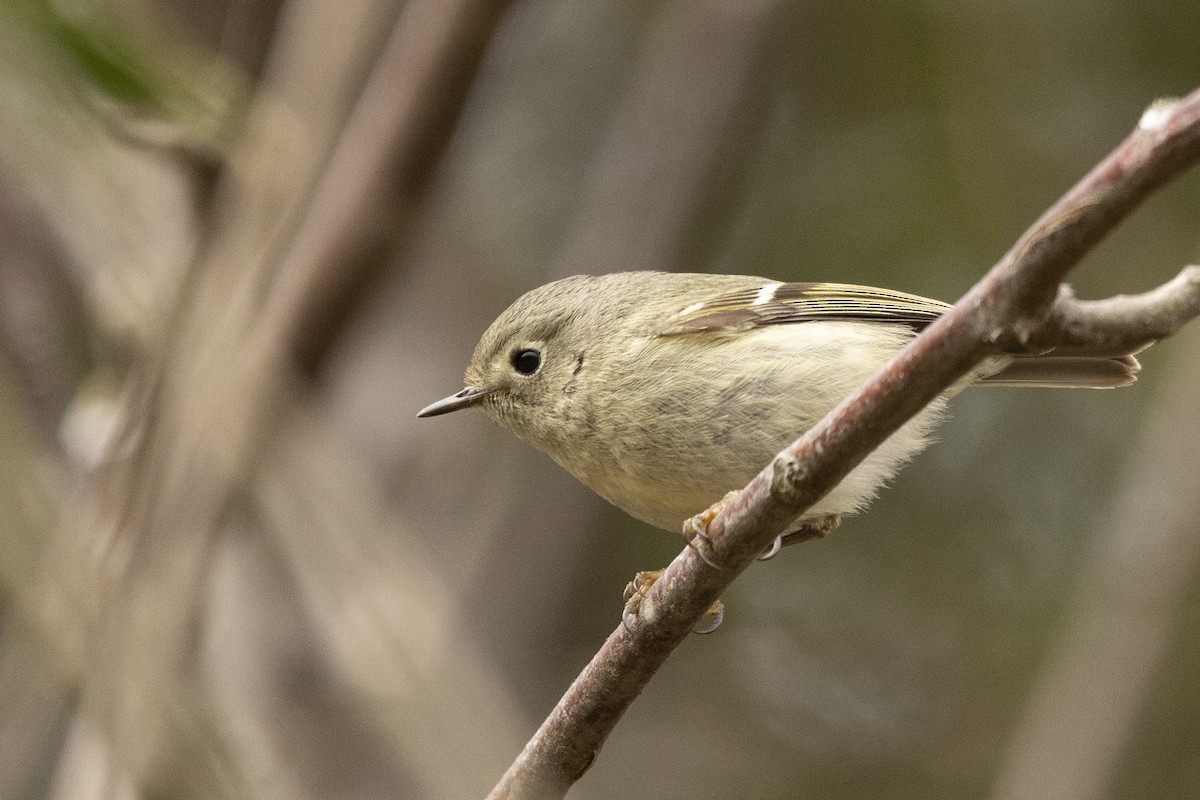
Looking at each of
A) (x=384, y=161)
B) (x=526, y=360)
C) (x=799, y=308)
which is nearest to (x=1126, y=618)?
(x=799, y=308)

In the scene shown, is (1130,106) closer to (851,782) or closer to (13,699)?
(851,782)

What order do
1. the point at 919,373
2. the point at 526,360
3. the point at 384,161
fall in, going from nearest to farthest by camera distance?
the point at 919,373
the point at 526,360
the point at 384,161

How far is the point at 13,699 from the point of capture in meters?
2.25

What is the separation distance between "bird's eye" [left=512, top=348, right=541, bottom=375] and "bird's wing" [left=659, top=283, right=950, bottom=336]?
326 mm

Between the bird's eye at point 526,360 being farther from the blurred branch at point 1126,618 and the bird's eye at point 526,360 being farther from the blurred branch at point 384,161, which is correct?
the blurred branch at point 1126,618

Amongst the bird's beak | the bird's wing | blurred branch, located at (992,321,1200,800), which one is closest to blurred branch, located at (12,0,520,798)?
the bird's beak

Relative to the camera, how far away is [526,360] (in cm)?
272

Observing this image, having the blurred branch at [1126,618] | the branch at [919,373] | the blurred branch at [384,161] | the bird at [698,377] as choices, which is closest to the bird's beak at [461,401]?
the bird at [698,377]

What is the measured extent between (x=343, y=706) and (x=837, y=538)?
195cm

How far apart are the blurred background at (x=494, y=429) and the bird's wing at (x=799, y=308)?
0.85 meters

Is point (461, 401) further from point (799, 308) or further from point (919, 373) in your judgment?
point (919, 373)

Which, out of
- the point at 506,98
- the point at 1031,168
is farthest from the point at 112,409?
the point at 1031,168

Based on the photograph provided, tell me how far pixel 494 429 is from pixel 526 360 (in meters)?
2.61

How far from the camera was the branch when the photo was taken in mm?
1112
